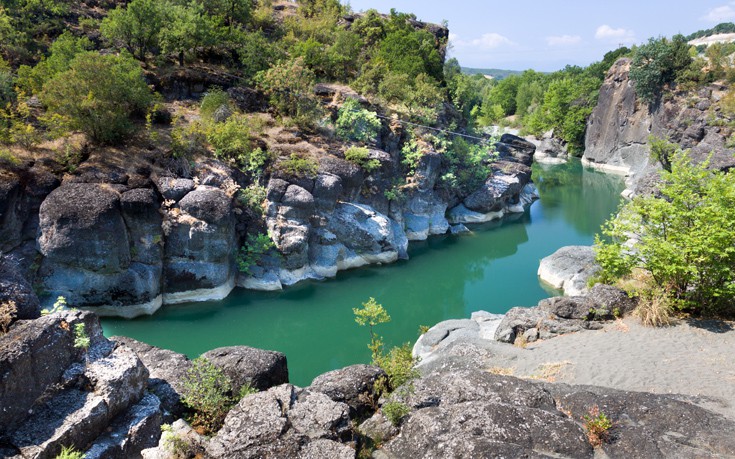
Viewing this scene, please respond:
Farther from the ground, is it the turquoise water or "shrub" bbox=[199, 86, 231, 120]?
"shrub" bbox=[199, 86, 231, 120]

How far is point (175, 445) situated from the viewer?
5672 millimetres

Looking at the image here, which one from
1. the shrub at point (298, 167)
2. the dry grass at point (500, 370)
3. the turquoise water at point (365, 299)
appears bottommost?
the turquoise water at point (365, 299)

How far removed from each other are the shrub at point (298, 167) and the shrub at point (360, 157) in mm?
2636

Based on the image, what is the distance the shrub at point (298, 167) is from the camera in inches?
749

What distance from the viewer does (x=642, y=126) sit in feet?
137

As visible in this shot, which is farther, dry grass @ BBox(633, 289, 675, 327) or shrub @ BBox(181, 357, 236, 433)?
dry grass @ BBox(633, 289, 675, 327)

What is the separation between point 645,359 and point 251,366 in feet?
27.7

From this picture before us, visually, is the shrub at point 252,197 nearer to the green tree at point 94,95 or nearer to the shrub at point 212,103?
the shrub at point 212,103

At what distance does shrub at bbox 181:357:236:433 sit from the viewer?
6.78 m

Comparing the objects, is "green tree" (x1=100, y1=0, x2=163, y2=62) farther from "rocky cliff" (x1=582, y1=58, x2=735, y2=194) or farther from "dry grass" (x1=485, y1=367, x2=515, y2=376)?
"rocky cliff" (x1=582, y1=58, x2=735, y2=194)

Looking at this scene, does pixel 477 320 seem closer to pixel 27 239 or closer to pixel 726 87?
pixel 27 239

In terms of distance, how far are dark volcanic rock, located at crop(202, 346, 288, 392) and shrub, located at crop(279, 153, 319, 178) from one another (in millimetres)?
11494

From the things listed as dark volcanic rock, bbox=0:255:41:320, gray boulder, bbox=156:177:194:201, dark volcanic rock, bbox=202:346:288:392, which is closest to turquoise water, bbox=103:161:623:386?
gray boulder, bbox=156:177:194:201

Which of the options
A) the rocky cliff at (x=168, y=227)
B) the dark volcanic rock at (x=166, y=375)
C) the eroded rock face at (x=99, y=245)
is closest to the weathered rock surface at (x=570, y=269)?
the rocky cliff at (x=168, y=227)
